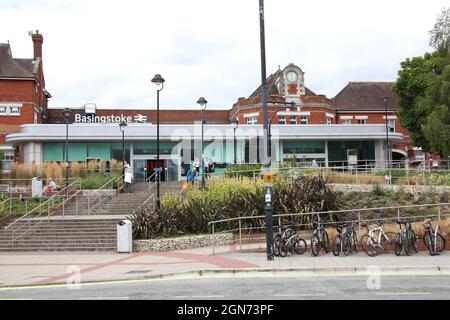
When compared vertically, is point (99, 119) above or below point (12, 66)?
below

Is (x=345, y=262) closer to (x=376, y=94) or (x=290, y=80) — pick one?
(x=290, y=80)

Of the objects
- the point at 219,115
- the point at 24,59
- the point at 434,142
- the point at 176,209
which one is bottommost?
the point at 176,209

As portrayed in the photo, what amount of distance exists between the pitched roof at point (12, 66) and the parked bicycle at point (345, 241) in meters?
44.5

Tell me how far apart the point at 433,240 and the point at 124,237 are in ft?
→ 36.6

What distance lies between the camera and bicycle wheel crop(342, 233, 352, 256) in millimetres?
16719

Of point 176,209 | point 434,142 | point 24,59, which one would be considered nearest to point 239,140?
point 434,142

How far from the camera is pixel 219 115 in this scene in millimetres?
65562

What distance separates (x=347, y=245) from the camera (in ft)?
55.2

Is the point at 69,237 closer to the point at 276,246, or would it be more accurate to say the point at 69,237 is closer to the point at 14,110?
the point at 276,246

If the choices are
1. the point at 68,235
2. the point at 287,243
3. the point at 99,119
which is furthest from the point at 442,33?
the point at 99,119

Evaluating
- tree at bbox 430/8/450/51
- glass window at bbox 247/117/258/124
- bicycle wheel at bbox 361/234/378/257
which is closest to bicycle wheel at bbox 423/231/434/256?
bicycle wheel at bbox 361/234/378/257

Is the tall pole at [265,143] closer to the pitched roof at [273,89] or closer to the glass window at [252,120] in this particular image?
the glass window at [252,120]

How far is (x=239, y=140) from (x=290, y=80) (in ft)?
42.5
